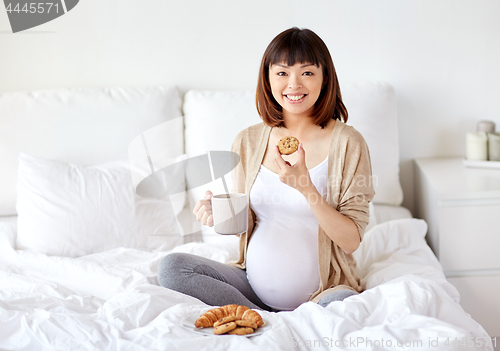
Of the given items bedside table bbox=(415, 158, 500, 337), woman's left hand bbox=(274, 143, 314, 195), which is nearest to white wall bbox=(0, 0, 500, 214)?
bedside table bbox=(415, 158, 500, 337)

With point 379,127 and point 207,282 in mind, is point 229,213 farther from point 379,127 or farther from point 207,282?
point 379,127

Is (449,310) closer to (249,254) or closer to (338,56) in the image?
(249,254)

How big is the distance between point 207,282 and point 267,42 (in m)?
1.31

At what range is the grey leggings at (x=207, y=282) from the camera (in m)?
1.21

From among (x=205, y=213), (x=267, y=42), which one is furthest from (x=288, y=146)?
(x=267, y=42)

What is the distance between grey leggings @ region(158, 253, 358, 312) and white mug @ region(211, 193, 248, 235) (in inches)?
6.7

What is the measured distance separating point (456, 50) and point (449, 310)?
1477 millimetres

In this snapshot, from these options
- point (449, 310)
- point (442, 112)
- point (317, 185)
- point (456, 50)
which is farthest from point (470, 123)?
point (449, 310)

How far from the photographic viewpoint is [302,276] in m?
1.28

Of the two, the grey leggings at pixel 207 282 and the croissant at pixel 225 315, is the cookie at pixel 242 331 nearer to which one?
the croissant at pixel 225 315

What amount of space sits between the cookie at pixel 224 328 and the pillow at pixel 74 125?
3.81ft

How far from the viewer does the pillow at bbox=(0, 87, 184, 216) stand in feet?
6.51

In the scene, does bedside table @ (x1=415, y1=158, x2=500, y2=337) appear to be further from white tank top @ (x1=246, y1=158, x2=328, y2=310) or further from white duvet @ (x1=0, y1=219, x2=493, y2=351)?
white tank top @ (x1=246, y1=158, x2=328, y2=310)

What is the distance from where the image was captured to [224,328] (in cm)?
96
